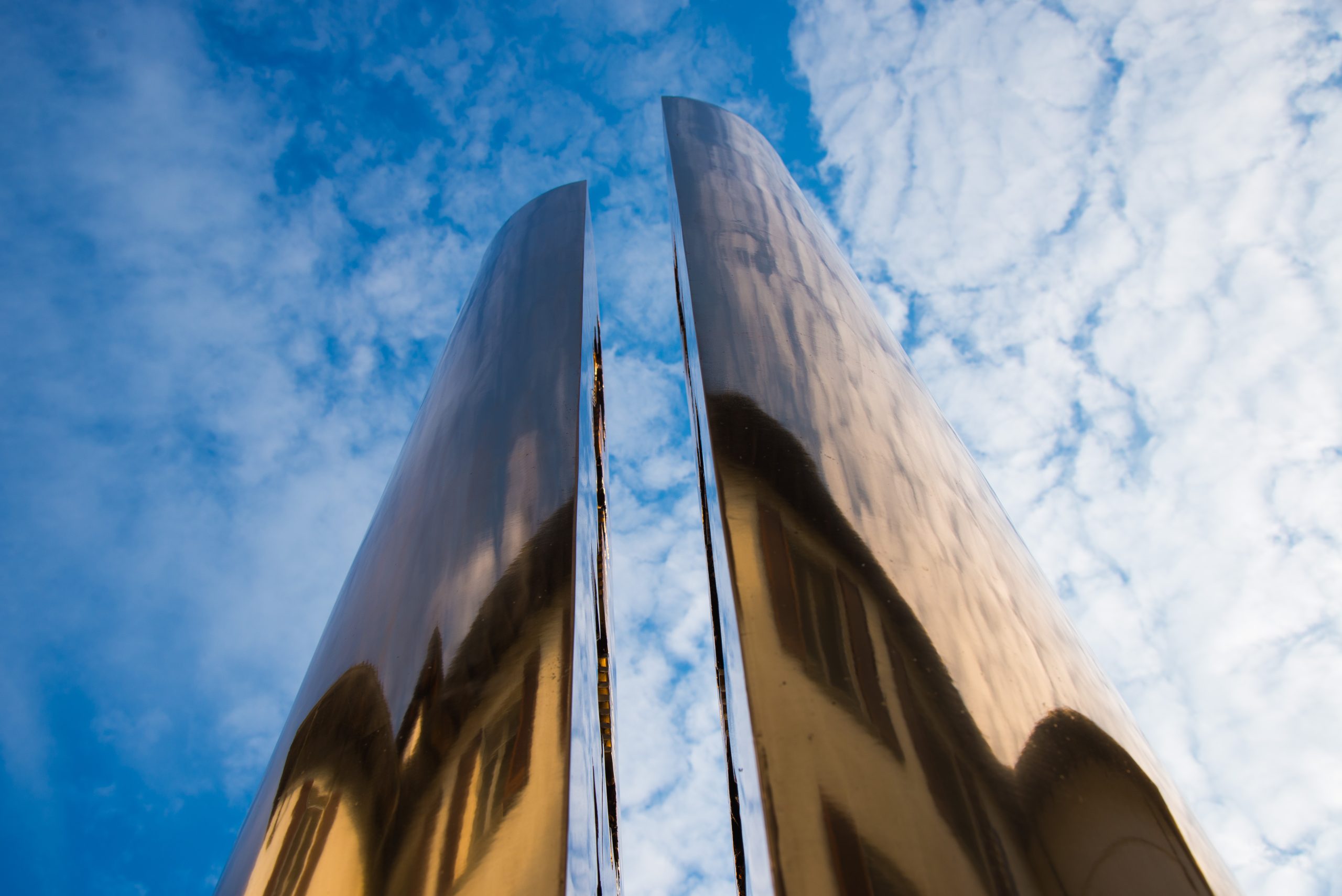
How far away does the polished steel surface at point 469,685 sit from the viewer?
0.98 metres

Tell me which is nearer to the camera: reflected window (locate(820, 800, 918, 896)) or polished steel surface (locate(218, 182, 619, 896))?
reflected window (locate(820, 800, 918, 896))

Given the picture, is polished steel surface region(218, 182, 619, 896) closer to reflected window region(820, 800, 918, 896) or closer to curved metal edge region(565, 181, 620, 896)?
curved metal edge region(565, 181, 620, 896)

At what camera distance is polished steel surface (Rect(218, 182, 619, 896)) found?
983 mm

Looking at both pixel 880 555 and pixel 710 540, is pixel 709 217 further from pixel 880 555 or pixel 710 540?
pixel 880 555

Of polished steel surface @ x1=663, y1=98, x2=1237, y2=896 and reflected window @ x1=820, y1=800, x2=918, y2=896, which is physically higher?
polished steel surface @ x1=663, y1=98, x2=1237, y2=896

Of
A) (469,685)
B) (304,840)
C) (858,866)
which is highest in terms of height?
(469,685)

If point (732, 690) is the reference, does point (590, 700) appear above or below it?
above

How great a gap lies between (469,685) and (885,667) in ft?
1.95

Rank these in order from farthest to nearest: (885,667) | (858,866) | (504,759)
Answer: (504,759) → (885,667) → (858,866)

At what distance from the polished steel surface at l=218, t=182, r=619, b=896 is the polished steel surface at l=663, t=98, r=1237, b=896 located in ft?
0.82

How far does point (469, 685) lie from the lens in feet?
3.76

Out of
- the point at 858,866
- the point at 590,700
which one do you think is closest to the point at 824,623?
the point at 858,866

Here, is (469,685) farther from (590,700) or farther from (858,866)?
(858,866)

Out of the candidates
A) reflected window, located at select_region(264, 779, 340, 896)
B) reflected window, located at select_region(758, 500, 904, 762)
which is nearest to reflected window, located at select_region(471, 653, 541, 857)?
reflected window, located at select_region(264, 779, 340, 896)
